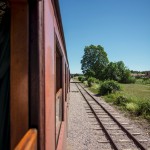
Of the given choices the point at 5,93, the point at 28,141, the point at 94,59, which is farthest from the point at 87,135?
the point at 94,59

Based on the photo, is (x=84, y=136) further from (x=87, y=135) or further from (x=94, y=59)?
(x=94, y=59)

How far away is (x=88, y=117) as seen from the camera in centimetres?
1228

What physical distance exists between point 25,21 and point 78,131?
8.07 m

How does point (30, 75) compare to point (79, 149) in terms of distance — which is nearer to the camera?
point (30, 75)

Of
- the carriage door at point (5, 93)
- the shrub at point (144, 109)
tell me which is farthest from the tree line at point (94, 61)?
the carriage door at point (5, 93)

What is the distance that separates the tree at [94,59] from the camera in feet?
265

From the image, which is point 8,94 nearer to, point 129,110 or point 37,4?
point 37,4

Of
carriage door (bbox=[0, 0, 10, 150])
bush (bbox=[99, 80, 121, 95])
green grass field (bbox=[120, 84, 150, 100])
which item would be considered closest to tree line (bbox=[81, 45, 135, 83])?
green grass field (bbox=[120, 84, 150, 100])

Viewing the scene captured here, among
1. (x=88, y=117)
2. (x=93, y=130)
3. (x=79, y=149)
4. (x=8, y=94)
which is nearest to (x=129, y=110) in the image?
(x=88, y=117)

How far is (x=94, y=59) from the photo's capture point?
82.6 metres

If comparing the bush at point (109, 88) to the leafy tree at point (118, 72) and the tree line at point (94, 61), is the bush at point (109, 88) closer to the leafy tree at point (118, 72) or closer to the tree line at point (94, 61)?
the leafy tree at point (118, 72)

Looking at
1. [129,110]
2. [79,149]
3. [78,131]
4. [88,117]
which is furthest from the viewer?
[129,110]

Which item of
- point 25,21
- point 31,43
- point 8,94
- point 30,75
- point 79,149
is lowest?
point 79,149

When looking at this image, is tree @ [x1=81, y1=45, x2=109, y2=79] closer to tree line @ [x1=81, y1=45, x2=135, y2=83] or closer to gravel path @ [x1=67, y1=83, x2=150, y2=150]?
tree line @ [x1=81, y1=45, x2=135, y2=83]
